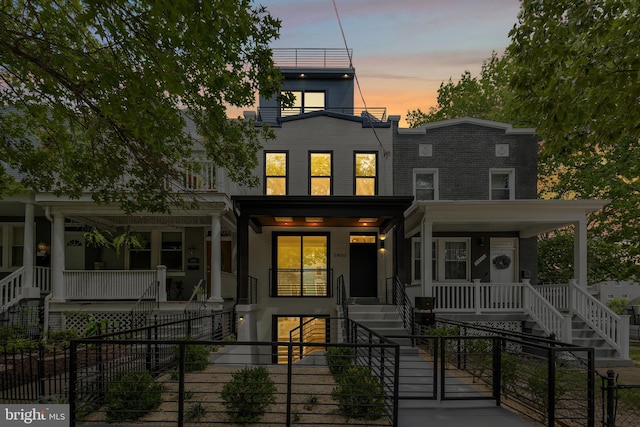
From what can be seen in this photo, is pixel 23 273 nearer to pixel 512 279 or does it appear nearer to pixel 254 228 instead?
pixel 254 228

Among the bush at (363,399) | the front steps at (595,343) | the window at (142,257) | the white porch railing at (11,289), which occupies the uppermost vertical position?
the window at (142,257)

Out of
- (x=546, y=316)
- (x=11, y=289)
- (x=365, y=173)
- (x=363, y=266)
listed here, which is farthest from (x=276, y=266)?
(x=546, y=316)

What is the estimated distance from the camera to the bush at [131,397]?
737 centimetres

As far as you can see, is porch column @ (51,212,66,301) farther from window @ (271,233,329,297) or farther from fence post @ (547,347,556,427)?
fence post @ (547,347,556,427)

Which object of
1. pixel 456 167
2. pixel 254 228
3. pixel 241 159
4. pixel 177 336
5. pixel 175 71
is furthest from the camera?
pixel 456 167

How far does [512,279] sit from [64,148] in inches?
650

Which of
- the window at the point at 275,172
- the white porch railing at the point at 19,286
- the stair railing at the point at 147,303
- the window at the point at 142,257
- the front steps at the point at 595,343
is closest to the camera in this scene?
the front steps at the point at 595,343

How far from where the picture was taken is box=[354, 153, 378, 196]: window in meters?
19.7

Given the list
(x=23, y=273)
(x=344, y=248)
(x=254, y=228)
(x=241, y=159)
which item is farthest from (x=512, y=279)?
(x=23, y=273)

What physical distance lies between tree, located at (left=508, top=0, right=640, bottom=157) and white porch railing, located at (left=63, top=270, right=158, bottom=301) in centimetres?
1243

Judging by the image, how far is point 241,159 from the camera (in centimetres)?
1296

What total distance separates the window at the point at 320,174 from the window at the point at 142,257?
6.91 meters

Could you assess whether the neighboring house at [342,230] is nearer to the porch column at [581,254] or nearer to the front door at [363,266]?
the front door at [363,266]

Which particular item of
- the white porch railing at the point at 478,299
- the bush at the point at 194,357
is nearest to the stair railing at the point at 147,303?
the bush at the point at 194,357
